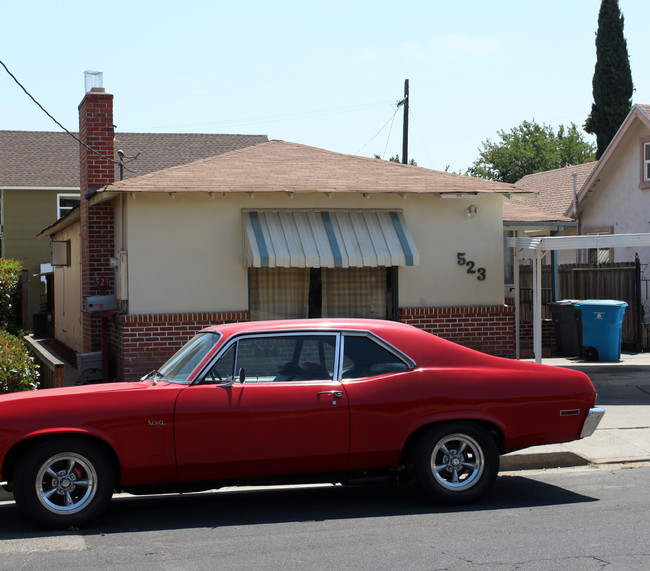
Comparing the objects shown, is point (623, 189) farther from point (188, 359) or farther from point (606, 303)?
point (188, 359)

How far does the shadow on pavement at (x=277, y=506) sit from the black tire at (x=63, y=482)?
14cm

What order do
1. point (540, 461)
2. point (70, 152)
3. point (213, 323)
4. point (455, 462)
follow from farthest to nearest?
point (70, 152)
point (213, 323)
point (540, 461)
point (455, 462)

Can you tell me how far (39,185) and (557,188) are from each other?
17.7 meters

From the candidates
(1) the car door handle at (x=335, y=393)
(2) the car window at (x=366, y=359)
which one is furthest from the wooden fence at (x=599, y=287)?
(1) the car door handle at (x=335, y=393)

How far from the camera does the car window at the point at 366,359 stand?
6719mm

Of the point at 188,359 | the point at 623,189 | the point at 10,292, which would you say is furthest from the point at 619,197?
the point at 188,359

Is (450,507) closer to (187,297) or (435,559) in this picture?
(435,559)

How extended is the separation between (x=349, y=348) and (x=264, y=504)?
1.51 m

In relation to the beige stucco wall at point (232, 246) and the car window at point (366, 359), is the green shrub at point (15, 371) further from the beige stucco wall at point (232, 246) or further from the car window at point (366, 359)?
the car window at point (366, 359)

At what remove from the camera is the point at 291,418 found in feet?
21.0

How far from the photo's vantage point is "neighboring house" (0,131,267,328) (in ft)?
97.6

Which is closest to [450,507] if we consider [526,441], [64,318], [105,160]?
[526,441]

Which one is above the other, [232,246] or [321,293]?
[232,246]

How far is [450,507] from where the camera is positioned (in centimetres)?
668
